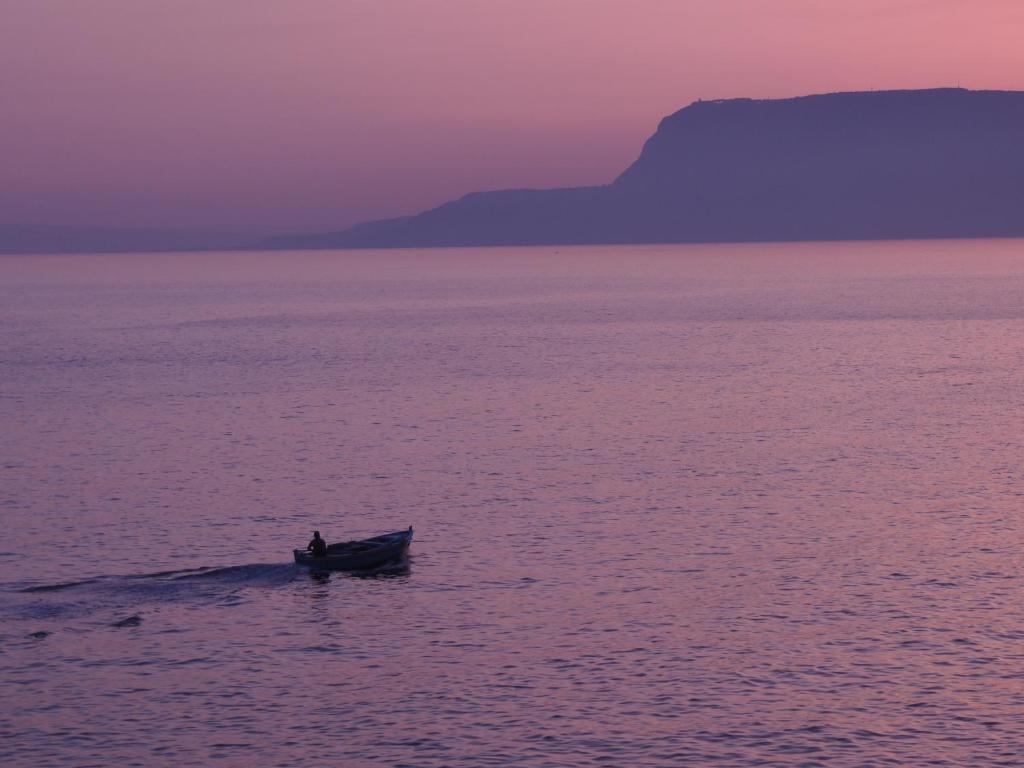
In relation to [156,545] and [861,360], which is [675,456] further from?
[861,360]

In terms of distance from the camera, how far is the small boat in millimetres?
52062

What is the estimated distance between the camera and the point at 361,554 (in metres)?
52.3

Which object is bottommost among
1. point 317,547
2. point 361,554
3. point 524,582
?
point 524,582

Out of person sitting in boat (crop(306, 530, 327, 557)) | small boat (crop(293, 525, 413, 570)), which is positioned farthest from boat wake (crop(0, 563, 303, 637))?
person sitting in boat (crop(306, 530, 327, 557))

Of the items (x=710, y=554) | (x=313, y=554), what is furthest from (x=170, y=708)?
(x=710, y=554)

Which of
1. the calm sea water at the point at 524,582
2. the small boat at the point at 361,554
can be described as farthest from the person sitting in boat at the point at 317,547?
the calm sea water at the point at 524,582

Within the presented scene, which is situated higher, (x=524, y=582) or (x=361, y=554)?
(x=361, y=554)

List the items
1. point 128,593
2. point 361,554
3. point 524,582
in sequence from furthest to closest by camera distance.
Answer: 1. point 361,554
2. point 524,582
3. point 128,593

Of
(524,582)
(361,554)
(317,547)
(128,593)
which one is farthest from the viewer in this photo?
(361,554)

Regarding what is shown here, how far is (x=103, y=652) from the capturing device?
4297 cm

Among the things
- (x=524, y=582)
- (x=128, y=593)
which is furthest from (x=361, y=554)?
(x=128, y=593)

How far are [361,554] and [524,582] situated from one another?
269 inches

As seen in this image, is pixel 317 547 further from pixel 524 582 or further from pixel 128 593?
pixel 524 582

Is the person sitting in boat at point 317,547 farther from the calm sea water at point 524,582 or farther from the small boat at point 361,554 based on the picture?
the calm sea water at point 524,582
